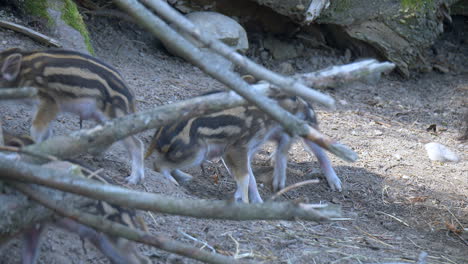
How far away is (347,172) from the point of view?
583 centimetres

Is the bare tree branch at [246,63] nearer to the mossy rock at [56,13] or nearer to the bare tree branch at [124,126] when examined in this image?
the bare tree branch at [124,126]

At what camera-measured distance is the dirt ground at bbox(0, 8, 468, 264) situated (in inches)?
148

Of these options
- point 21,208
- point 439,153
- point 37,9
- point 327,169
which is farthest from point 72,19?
point 21,208

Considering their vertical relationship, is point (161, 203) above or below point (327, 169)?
above

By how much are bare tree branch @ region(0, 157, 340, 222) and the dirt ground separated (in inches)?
43.9

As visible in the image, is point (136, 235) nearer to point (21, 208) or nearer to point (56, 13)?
point (21, 208)

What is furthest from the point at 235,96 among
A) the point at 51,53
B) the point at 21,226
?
the point at 51,53

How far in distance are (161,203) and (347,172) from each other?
3.98 meters

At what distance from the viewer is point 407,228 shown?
4773mm

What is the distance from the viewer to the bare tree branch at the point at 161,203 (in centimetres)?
206

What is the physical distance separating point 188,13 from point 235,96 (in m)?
6.25

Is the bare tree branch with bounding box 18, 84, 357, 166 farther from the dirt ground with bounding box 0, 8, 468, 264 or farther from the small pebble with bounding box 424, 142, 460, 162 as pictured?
the small pebble with bounding box 424, 142, 460, 162

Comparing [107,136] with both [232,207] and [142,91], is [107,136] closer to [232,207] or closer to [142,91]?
[232,207]

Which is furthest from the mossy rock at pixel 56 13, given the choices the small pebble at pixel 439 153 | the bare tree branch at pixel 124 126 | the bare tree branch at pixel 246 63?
the bare tree branch at pixel 246 63
